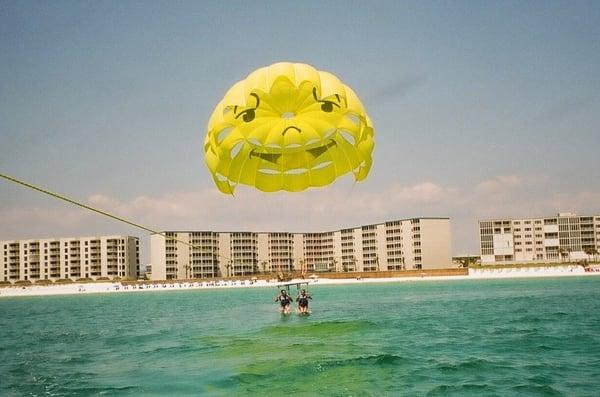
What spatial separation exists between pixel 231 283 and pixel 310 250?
145 feet

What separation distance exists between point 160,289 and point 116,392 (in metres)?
134

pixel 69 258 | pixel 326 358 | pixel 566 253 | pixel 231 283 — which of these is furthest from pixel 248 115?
pixel 69 258

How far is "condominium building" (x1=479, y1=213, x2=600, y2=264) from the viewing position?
145875mm

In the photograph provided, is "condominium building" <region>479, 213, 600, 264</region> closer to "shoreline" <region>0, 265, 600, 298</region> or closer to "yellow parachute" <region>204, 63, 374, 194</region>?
"shoreline" <region>0, 265, 600, 298</region>

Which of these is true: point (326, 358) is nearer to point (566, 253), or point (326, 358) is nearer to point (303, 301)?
point (303, 301)

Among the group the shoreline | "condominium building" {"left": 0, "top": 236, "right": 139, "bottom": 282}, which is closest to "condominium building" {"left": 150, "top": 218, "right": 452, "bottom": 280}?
"condominium building" {"left": 0, "top": 236, "right": 139, "bottom": 282}

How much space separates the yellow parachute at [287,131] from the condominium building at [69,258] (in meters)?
146

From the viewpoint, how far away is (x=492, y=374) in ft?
52.4

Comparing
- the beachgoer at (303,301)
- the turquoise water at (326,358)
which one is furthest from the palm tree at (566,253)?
the beachgoer at (303,301)

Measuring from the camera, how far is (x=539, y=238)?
149 meters

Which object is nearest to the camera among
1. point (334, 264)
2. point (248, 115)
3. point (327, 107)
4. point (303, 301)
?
point (248, 115)

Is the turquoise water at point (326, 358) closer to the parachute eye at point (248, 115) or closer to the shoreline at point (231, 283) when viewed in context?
the parachute eye at point (248, 115)

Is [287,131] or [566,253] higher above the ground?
[287,131]

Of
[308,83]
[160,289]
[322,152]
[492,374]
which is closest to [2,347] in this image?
[322,152]
